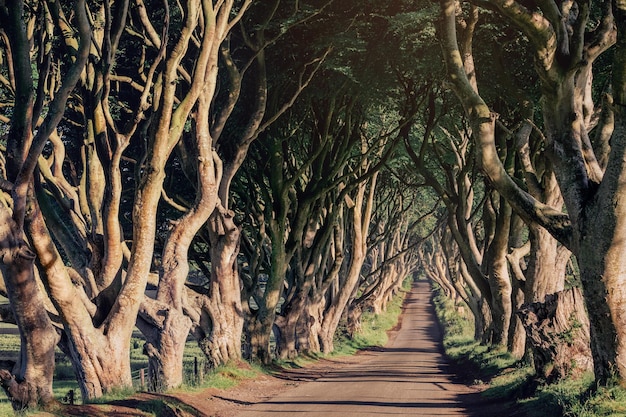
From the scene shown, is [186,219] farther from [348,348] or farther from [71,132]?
[348,348]

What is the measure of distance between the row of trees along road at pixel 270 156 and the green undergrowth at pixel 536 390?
15.3 inches

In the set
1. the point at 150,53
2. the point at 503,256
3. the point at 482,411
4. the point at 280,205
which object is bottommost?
the point at 482,411

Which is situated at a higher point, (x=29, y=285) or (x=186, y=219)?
(x=186, y=219)

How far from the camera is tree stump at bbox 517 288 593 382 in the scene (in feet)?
47.6

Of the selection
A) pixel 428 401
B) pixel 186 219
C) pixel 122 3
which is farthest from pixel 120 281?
pixel 428 401

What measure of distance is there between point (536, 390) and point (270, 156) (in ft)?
40.4

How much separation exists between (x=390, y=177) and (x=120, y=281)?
2584 cm

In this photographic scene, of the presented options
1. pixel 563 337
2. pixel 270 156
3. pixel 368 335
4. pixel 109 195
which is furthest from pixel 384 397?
pixel 368 335

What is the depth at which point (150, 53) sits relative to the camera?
22.3 meters

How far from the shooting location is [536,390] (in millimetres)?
14828

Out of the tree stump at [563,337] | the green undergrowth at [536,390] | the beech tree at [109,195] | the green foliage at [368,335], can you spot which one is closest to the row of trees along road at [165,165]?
the beech tree at [109,195]

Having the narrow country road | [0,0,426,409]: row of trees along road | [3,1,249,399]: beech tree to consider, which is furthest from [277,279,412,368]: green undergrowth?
[3,1,249,399]: beech tree

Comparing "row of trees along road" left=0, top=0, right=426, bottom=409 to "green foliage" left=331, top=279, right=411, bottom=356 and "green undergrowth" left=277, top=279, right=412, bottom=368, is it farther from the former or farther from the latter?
"green foliage" left=331, top=279, right=411, bottom=356

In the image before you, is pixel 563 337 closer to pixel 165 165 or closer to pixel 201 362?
pixel 201 362
